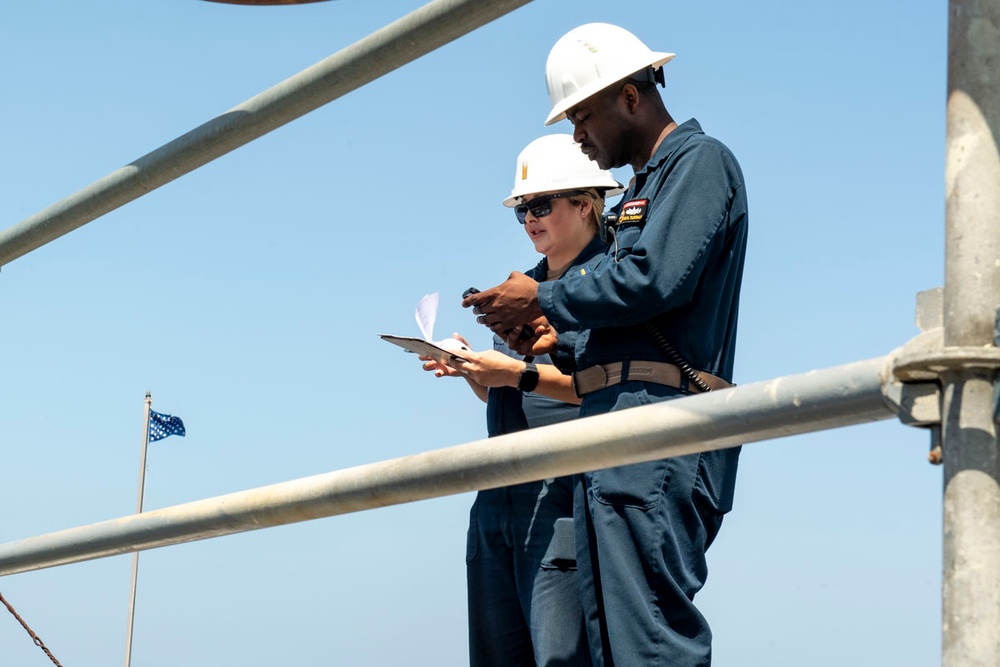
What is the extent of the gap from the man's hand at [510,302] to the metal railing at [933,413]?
1192 mm

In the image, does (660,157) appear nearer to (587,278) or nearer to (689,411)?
(587,278)

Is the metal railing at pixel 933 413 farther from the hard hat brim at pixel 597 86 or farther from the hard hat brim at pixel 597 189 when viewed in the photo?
the hard hat brim at pixel 597 189

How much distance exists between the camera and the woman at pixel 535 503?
4.13m

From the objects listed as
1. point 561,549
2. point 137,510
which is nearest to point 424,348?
point 561,549

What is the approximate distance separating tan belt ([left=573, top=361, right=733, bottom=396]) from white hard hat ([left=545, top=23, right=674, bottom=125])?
77cm

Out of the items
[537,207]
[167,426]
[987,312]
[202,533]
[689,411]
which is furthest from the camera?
[167,426]

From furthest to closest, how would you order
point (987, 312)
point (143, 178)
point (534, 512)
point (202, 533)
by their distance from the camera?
point (534, 512), point (143, 178), point (202, 533), point (987, 312)

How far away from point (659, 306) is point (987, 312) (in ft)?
5.30

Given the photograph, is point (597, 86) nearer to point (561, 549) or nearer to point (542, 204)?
point (542, 204)

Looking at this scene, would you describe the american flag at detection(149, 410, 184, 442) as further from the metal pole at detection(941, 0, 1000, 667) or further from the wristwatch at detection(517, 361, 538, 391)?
the metal pole at detection(941, 0, 1000, 667)

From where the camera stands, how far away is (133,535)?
3.24m

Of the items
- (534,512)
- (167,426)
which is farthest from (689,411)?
(167,426)

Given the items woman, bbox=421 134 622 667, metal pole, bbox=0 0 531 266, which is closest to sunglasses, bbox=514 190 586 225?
woman, bbox=421 134 622 667

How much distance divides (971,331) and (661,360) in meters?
1.72
